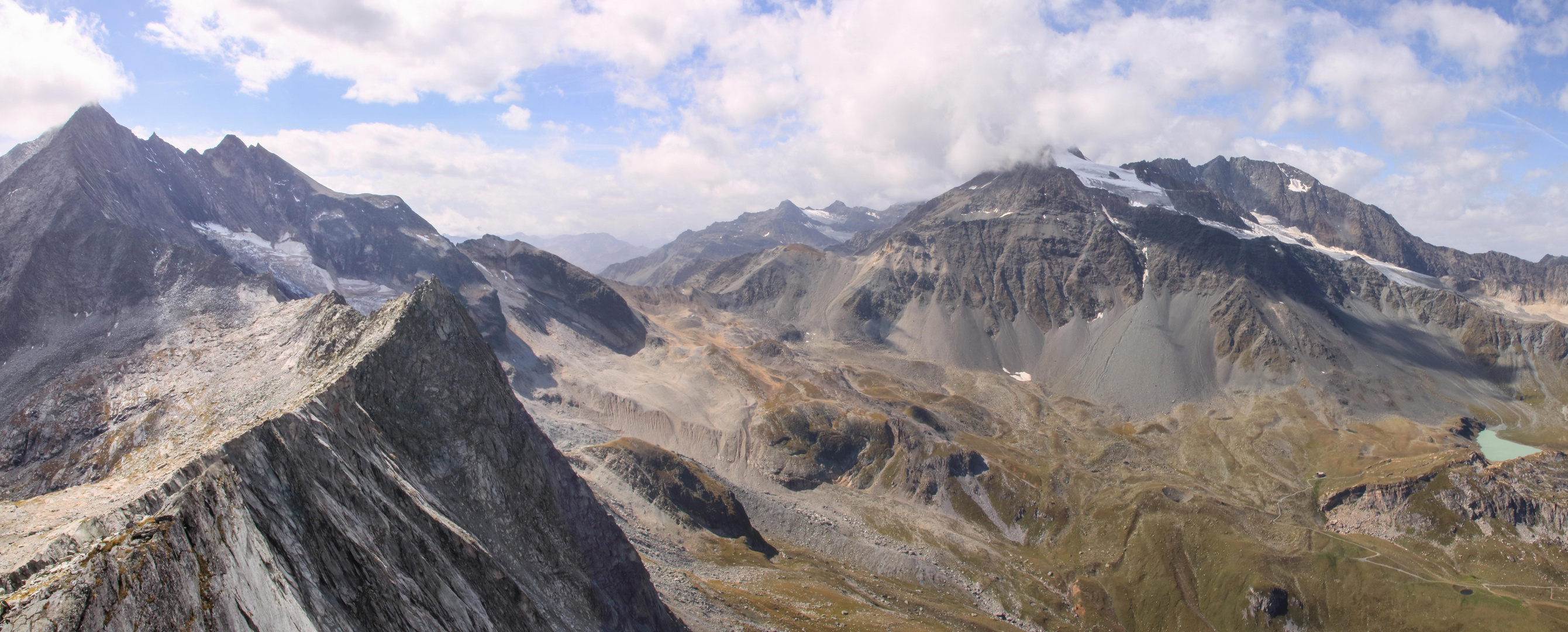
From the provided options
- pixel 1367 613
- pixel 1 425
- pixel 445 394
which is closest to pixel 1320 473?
pixel 1367 613

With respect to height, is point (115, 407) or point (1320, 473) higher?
point (115, 407)

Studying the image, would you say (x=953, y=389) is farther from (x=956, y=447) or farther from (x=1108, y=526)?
(x=1108, y=526)

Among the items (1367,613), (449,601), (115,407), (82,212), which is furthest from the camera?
(82,212)

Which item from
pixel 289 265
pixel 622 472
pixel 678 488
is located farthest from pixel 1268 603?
pixel 289 265

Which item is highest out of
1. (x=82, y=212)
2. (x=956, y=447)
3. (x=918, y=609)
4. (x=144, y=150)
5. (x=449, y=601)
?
(x=144, y=150)

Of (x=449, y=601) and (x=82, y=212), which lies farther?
(x=82, y=212)

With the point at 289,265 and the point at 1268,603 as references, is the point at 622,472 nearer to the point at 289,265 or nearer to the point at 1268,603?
the point at 1268,603

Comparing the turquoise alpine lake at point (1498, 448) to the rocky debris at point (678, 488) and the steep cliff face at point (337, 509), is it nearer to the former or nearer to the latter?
the rocky debris at point (678, 488)
